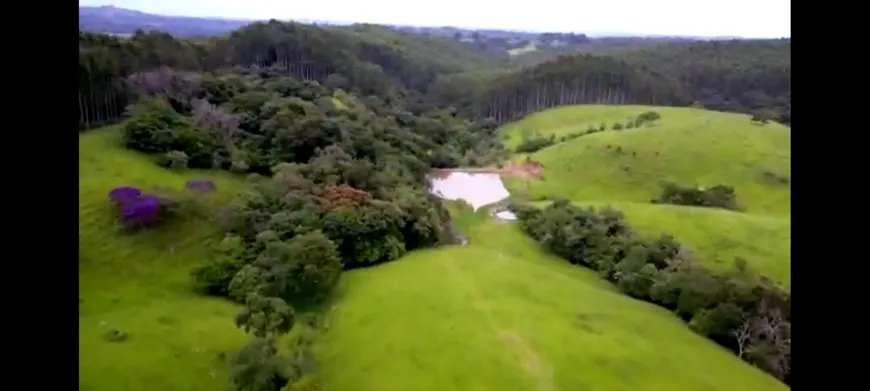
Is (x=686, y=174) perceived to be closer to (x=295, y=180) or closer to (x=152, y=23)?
(x=295, y=180)

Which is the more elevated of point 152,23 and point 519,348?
point 152,23

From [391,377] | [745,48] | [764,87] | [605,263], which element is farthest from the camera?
[745,48]

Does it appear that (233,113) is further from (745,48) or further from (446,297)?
(745,48)

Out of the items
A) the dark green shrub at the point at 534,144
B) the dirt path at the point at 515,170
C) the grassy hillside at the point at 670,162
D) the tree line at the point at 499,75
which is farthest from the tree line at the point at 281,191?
the dark green shrub at the point at 534,144

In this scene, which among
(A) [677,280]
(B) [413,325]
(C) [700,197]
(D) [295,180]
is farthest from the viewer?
(C) [700,197]

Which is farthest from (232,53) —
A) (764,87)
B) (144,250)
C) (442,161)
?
(764,87)

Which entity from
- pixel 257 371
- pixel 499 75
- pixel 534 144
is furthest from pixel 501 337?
pixel 499 75
